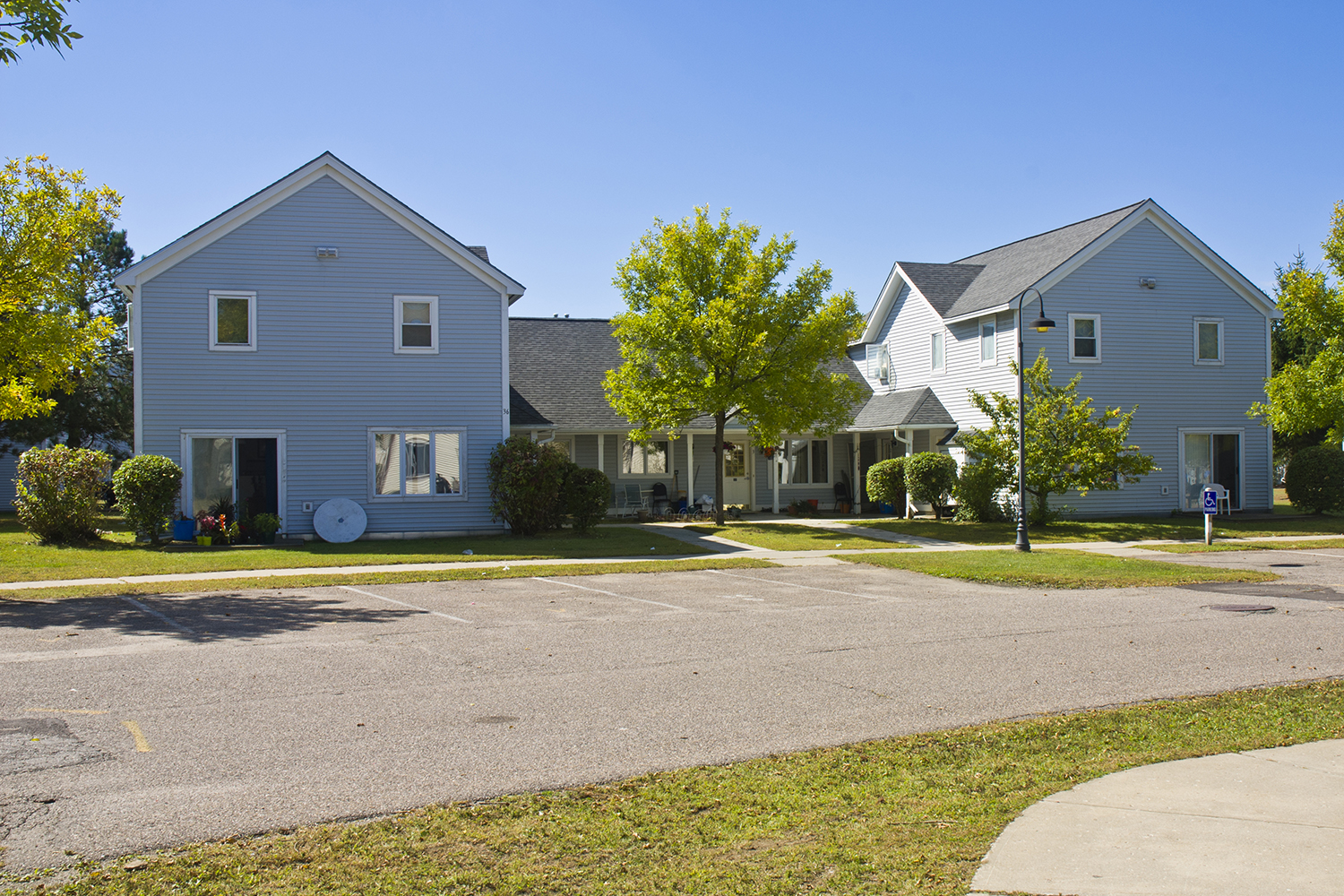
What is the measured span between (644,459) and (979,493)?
31.6 ft

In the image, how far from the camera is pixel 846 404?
28.4 metres

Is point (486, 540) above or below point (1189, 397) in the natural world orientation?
below

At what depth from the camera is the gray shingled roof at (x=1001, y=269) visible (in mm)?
28203

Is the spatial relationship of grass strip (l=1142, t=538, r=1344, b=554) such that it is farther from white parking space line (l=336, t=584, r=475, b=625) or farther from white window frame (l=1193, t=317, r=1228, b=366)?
white parking space line (l=336, t=584, r=475, b=625)

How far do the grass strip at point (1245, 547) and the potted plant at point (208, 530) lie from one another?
19076 mm

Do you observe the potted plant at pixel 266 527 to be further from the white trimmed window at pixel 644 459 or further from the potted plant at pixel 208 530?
the white trimmed window at pixel 644 459

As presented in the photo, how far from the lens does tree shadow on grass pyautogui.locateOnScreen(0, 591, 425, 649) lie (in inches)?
444

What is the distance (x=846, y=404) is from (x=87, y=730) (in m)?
23.4

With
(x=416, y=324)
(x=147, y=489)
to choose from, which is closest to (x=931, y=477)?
(x=416, y=324)

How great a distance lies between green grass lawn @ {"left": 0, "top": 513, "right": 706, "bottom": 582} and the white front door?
8.18 meters

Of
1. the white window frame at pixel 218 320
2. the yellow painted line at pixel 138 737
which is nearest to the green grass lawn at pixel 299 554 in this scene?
the white window frame at pixel 218 320

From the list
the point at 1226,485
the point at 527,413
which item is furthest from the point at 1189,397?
the point at 527,413

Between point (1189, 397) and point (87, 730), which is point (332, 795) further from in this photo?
point (1189, 397)

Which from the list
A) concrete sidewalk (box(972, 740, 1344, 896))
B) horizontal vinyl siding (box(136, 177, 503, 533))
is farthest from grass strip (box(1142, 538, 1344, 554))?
concrete sidewalk (box(972, 740, 1344, 896))
